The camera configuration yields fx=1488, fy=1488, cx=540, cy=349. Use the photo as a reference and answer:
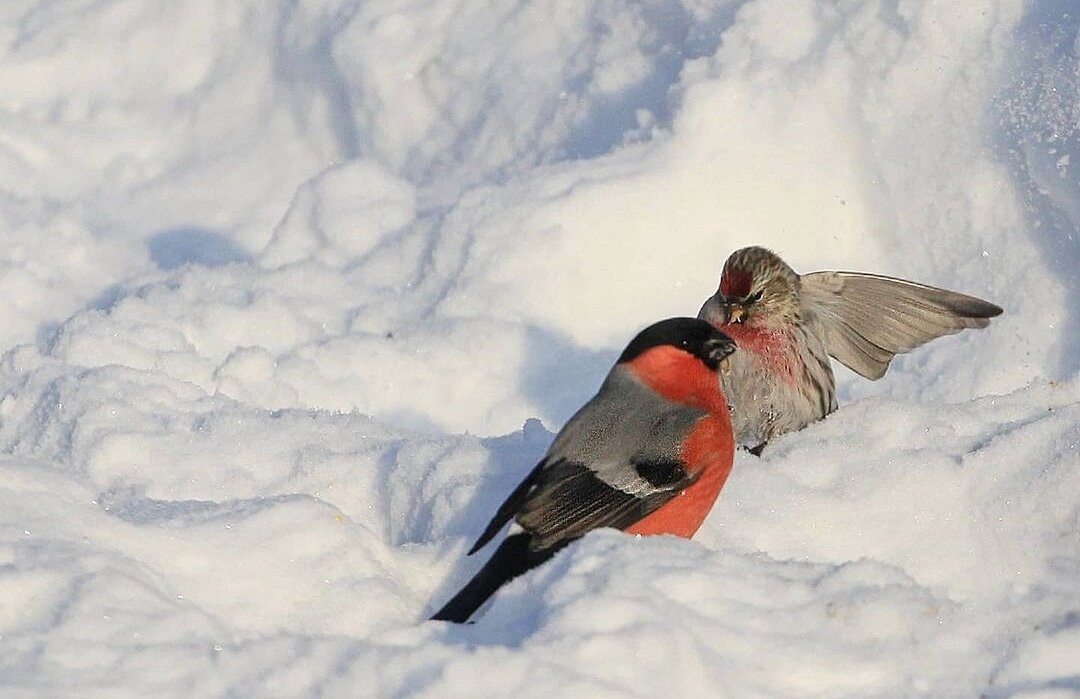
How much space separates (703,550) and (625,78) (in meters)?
3.91

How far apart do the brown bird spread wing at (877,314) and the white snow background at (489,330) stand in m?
0.35

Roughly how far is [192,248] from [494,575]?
4103 millimetres

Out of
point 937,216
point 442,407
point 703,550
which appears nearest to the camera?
point 703,550

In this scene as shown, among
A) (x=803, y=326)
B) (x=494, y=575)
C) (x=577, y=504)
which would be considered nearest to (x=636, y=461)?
(x=577, y=504)

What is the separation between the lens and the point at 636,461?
3.61 m

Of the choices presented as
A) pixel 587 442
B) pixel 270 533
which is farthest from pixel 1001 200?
pixel 270 533

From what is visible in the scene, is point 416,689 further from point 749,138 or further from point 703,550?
point 749,138

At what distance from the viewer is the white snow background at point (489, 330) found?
284 cm

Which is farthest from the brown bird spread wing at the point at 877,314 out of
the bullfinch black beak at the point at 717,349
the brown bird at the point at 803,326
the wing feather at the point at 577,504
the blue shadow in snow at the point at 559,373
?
the wing feather at the point at 577,504

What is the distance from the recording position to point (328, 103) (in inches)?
295

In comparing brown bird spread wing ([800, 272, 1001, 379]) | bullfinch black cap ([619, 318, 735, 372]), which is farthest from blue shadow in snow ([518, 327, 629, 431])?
bullfinch black cap ([619, 318, 735, 372])

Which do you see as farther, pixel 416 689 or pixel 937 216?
pixel 937 216

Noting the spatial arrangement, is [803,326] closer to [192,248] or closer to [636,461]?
[636,461]

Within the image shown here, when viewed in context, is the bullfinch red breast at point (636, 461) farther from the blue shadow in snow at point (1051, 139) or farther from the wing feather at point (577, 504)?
the blue shadow in snow at point (1051, 139)
